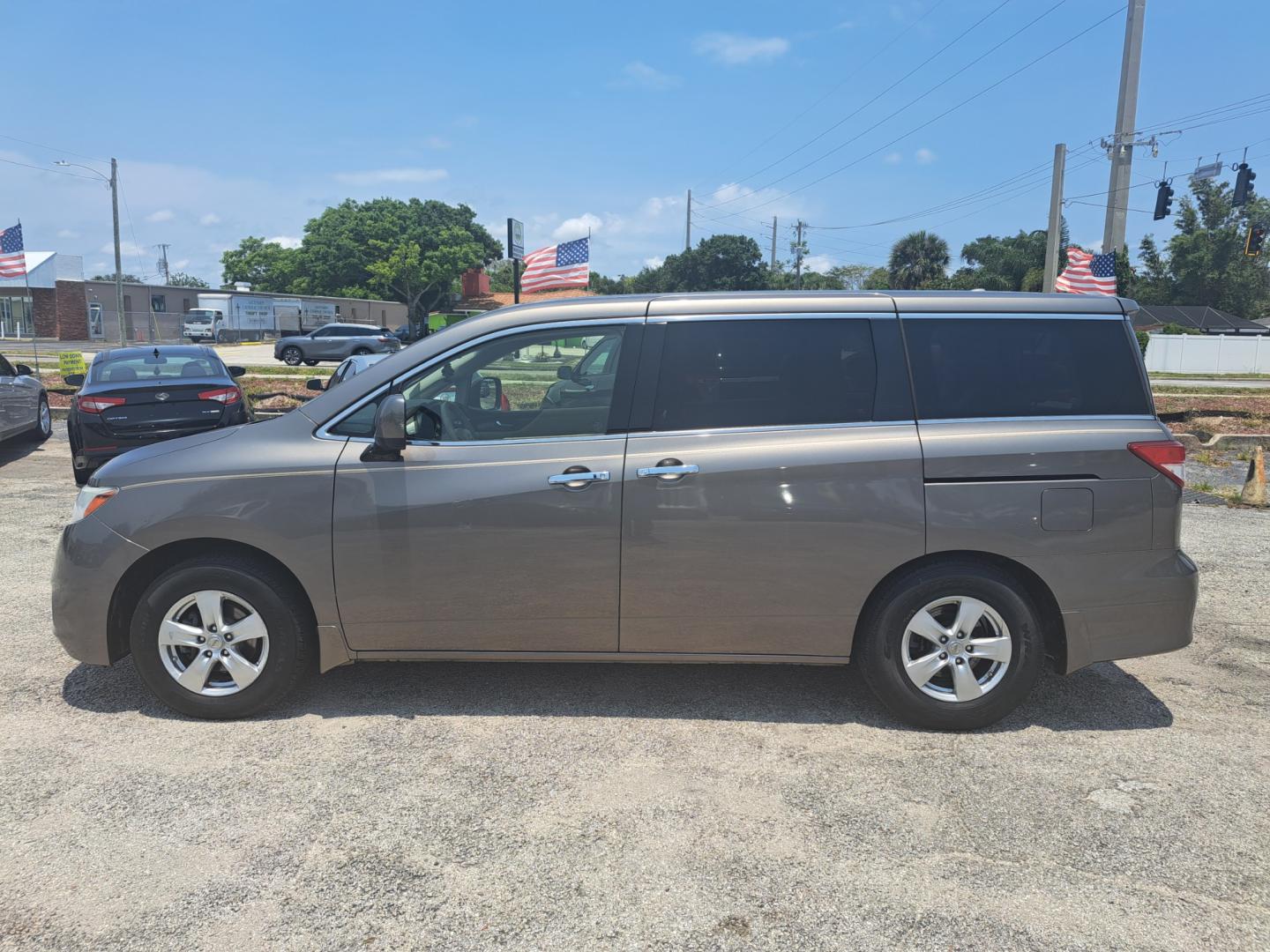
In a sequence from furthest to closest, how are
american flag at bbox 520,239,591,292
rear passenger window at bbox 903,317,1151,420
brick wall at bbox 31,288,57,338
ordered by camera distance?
brick wall at bbox 31,288,57,338
american flag at bbox 520,239,591,292
rear passenger window at bbox 903,317,1151,420

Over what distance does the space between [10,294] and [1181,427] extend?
59.3 meters

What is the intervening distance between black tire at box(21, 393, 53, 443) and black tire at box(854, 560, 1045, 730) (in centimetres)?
1279

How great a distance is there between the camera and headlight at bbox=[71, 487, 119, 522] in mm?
4047

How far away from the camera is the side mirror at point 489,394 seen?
426cm

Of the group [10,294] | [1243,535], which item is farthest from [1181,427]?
[10,294]

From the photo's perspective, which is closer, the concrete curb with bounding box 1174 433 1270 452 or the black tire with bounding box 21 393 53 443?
the black tire with bounding box 21 393 53 443

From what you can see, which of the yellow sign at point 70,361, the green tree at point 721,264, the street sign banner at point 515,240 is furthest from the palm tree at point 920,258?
the yellow sign at point 70,361

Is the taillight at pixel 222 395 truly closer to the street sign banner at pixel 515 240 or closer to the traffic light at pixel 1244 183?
A: the street sign banner at pixel 515 240

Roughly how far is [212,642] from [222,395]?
656cm

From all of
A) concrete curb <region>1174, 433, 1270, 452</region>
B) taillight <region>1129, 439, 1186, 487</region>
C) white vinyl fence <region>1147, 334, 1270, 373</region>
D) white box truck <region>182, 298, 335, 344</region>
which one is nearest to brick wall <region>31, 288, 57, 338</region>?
white box truck <region>182, 298, 335, 344</region>

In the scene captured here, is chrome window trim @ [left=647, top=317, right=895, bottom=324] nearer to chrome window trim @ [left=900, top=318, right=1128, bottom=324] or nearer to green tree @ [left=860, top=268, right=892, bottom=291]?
chrome window trim @ [left=900, top=318, right=1128, bottom=324]

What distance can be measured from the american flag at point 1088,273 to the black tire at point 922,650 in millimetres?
21337

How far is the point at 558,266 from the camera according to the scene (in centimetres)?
2275

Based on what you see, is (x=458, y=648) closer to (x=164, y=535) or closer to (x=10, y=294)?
(x=164, y=535)
